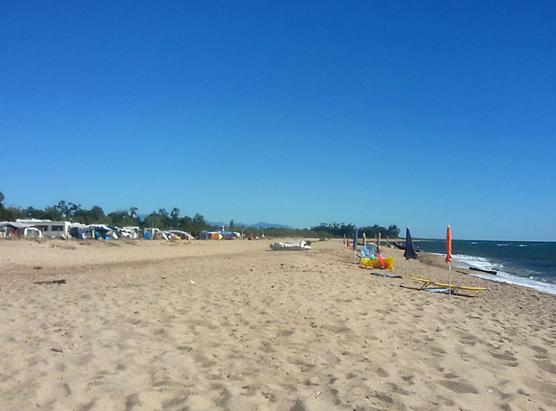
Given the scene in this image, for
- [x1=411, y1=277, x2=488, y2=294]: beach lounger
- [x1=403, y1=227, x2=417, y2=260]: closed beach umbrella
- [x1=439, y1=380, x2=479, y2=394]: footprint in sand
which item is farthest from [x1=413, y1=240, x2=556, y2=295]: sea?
[x1=439, y1=380, x2=479, y2=394]: footprint in sand

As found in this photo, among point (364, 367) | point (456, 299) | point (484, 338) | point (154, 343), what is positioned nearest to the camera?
point (364, 367)

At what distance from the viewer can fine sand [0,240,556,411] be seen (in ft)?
13.1

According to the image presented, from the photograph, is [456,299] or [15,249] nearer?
[456,299]

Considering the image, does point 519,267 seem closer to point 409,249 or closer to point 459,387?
point 409,249

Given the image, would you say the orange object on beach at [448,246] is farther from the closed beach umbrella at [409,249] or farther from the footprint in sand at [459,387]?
the footprint in sand at [459,387]

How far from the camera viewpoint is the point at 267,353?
536 cm

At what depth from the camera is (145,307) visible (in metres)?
7.96

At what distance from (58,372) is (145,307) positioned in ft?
11.2

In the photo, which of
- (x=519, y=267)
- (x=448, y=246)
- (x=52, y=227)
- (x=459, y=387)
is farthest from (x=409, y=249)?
(x=52, y=227)

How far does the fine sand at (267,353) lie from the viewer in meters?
4.00

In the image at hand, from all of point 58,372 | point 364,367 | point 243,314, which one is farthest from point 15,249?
point 364,367

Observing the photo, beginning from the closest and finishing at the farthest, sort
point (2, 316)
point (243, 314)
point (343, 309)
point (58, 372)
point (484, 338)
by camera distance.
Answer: point (58, 372) < point (484, 338) < point (2, 316) < point (243, 314) < point (343, 309)

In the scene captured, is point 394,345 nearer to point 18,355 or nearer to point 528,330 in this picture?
point 528,330

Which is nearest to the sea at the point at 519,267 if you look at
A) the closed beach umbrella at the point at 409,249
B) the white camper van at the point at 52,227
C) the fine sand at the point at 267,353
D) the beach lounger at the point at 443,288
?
the closed beach umbrella at the point at 409,249
